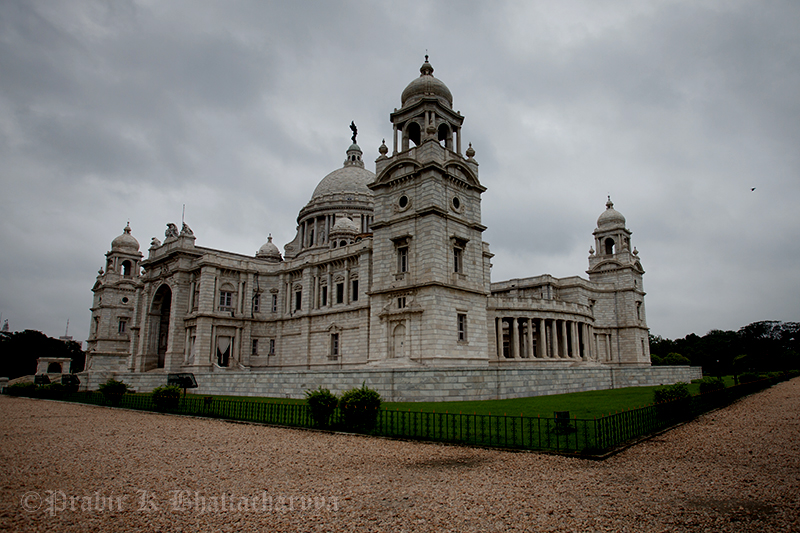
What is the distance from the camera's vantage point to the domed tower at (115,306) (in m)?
63.9

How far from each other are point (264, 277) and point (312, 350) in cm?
952

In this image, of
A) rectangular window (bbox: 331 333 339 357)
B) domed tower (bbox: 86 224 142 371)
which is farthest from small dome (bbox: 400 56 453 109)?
domed tower (bbox: 86 224 142 371)

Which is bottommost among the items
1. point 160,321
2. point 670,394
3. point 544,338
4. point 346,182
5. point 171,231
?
point 670,394

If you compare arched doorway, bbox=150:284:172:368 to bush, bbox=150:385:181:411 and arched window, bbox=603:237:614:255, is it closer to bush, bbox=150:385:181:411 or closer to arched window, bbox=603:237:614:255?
bush, bbox=150:385:181:411

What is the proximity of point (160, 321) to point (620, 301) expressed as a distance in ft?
156

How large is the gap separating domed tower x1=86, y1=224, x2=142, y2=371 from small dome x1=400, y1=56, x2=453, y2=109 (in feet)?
154

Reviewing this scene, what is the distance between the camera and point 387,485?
867 cm

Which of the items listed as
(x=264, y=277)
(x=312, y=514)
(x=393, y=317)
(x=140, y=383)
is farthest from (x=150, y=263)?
(x=312, y=514)

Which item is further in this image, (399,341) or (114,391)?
(399,341)

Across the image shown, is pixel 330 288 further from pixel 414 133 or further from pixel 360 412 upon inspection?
pixel 360 412

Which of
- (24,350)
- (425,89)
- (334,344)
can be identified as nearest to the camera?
(425,89)

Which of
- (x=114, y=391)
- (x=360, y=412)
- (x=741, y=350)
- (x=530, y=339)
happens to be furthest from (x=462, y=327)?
(x=741, y=350)

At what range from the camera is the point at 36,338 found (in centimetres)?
7962

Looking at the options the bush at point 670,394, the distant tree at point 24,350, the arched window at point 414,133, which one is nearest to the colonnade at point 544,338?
the arched window at point 414,133
